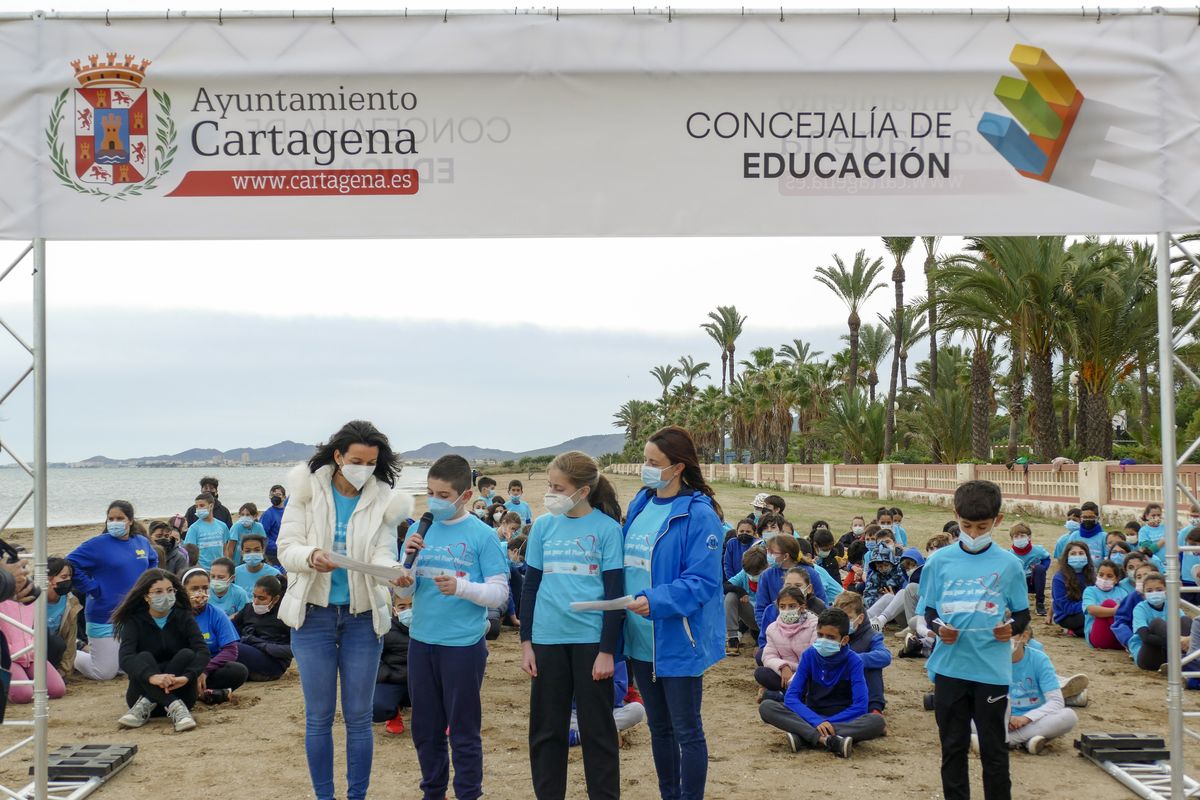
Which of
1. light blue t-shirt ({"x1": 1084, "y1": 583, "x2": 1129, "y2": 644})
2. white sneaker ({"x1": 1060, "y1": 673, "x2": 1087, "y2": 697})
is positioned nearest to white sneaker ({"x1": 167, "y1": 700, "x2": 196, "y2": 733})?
white sneaker ({"x1": 1060, "y1": 673, "x2": 1087, "y2": 697})

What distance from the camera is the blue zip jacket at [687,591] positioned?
4.61 meters

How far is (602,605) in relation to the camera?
4.49m

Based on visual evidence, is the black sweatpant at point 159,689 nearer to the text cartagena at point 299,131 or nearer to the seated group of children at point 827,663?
the text cartagena at point 299,131

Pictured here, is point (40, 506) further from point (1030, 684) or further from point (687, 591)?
point (1030, 684)

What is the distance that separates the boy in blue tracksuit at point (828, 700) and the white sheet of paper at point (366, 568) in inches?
130

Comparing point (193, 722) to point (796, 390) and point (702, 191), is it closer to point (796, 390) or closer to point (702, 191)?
point (702, 191)

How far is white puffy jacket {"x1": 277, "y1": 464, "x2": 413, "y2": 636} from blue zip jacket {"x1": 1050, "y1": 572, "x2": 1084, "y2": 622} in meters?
9.23

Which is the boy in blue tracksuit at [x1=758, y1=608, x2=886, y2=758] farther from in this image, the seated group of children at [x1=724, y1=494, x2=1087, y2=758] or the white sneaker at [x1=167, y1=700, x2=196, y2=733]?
the white sneaker at [x1=167, y1=700, x2=196, y2=733]

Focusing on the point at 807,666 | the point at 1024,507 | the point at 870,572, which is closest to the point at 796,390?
the point at 1024,507

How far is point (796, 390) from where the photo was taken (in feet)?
211

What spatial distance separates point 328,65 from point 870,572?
29.7 feet

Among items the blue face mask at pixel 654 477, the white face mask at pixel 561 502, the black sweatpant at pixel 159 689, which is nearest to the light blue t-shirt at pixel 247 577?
the black sweatpant at pixel 159 689

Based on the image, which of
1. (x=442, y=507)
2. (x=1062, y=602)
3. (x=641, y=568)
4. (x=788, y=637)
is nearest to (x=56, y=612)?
(x=442, y=507)

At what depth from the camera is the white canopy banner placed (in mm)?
5301
